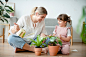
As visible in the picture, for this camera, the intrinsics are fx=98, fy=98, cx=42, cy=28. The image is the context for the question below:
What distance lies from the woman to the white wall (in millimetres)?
1977

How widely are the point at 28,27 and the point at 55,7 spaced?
2172 millimetres

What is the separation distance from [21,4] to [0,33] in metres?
1.31

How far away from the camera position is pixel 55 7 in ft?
11.1

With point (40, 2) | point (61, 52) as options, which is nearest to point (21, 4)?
point (40, 2)

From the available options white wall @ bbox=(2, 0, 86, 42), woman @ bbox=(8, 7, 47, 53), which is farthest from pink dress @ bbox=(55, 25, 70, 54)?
white wall @ bbox=(2, 0, 86, 42)

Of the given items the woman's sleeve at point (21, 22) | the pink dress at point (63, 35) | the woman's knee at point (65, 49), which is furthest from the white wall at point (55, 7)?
the woman's knee at point (65, 49)

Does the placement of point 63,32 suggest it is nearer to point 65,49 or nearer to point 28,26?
point 65,49

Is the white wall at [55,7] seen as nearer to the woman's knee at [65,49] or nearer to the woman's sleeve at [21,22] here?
the woman's sleeve at [21,22]

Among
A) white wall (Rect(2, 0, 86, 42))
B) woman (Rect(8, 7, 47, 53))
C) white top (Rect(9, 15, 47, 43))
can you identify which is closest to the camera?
woman (Rect(8, 7, 47, 53))

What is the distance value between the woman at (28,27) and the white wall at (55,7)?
1977mm

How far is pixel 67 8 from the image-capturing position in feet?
11.1

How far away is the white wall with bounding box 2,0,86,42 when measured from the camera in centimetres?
334

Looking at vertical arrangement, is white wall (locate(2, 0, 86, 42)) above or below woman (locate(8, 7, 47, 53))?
above

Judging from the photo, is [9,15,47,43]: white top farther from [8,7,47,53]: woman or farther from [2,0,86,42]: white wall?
[2,0,86,42]: white wall
